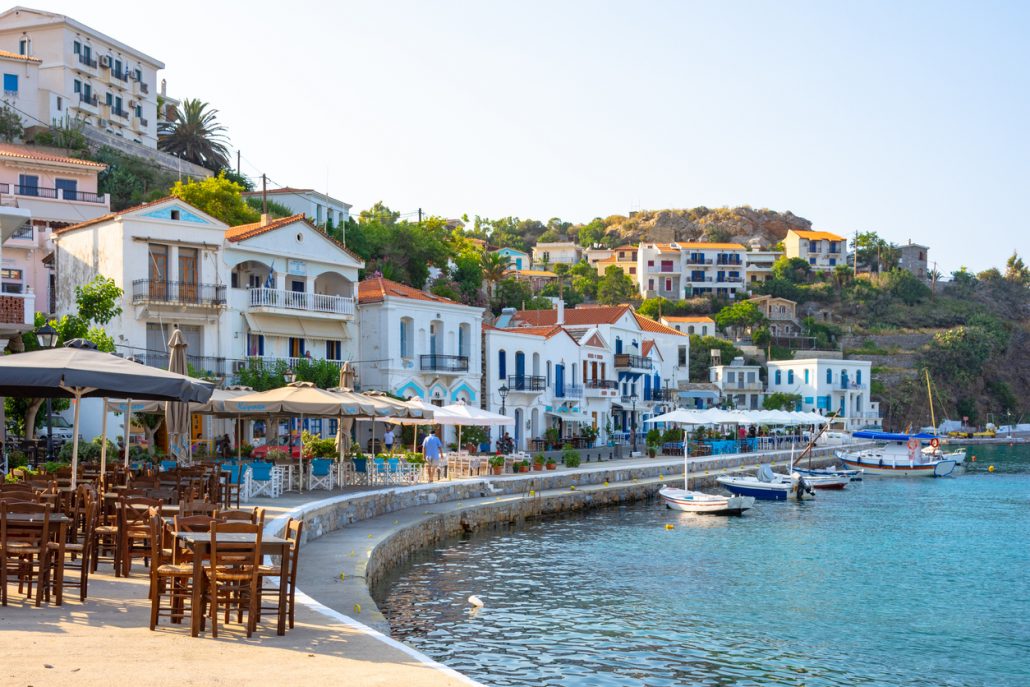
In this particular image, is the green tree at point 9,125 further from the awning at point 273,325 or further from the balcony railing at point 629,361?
the balcony railing at point 629,361

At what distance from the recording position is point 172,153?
80.9 metres

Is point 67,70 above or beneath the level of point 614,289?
above

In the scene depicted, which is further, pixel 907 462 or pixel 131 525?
pixel 907 462

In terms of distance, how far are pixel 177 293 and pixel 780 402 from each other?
61774 mm

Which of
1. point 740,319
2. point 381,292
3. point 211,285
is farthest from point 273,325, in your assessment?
point 740,319

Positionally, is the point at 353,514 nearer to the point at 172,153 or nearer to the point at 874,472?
the point at 874,472

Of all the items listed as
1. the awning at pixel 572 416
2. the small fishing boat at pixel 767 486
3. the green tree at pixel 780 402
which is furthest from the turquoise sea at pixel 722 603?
the green tree at pixel 780 402

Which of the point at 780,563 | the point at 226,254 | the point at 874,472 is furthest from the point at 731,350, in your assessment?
the point at 780,563

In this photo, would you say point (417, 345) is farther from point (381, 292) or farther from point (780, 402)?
point (780, 402)

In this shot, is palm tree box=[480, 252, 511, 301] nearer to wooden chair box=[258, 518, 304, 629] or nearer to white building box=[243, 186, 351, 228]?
white building box=[243, 186, 351, 228]

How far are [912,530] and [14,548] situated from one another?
101 ft

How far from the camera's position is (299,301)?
46.1 meters

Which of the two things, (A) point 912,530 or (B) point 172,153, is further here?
(B) point 172,153

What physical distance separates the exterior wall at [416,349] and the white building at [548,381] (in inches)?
69.3
